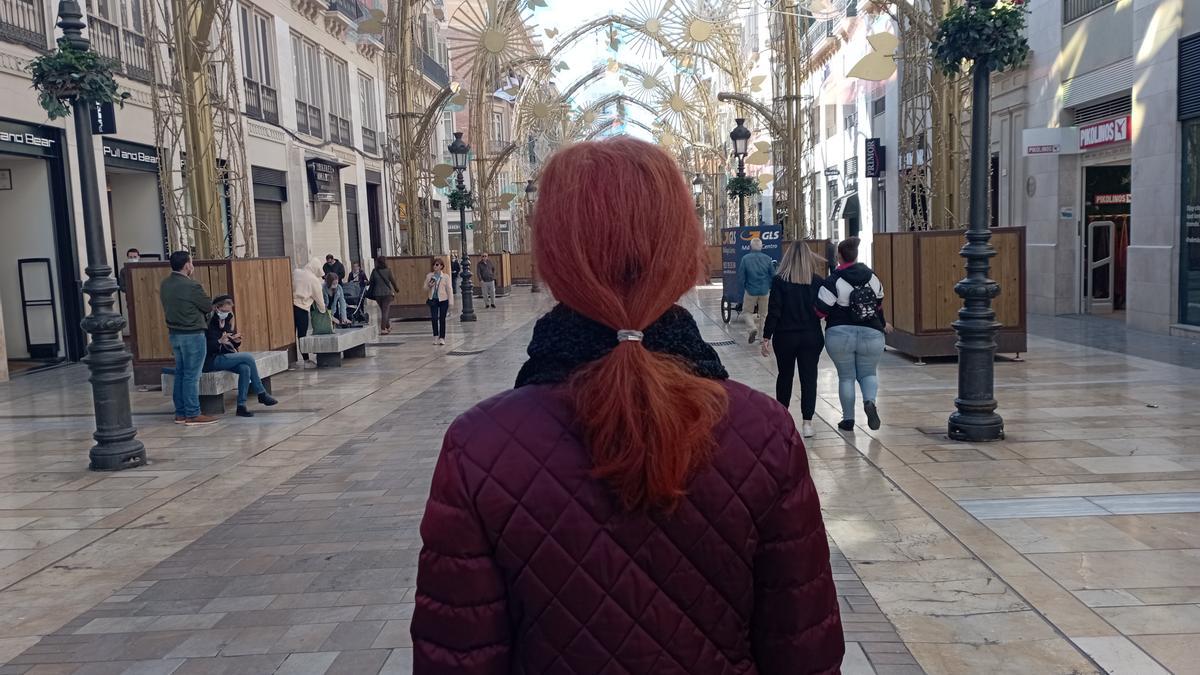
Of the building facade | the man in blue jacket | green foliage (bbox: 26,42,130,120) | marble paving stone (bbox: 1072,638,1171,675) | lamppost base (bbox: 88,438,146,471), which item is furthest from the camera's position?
the man in blue jacket

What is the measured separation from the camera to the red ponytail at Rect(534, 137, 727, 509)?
164 cm

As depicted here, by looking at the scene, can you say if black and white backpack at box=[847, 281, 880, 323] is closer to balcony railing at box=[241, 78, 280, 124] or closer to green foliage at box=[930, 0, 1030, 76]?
green foliage at box=[930, 0, 1030, 76]

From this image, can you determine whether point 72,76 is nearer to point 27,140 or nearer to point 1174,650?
point 27,140

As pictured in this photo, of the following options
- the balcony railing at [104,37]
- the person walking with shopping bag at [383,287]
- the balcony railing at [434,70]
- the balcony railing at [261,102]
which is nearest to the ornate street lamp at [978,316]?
the person walking with shopping bag at [383,287]

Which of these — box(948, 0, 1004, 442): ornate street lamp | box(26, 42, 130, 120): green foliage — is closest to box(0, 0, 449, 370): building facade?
box(26, 42, 130, 120): green foliage

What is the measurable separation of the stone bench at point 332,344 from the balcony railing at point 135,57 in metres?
7.48

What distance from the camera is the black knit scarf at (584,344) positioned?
5.70ft

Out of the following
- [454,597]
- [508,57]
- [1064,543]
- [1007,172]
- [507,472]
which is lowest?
[1064,543]

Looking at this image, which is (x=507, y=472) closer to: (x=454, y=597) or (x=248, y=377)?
(x=454, y=597)

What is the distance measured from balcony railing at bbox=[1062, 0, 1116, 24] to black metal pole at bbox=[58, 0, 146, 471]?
1713 cm

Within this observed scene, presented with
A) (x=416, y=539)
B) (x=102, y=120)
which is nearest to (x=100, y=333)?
(x=416, y=539)

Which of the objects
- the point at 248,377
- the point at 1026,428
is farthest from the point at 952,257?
the point at 248,377

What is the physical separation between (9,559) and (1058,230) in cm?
1919

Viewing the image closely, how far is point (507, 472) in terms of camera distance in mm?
1683
